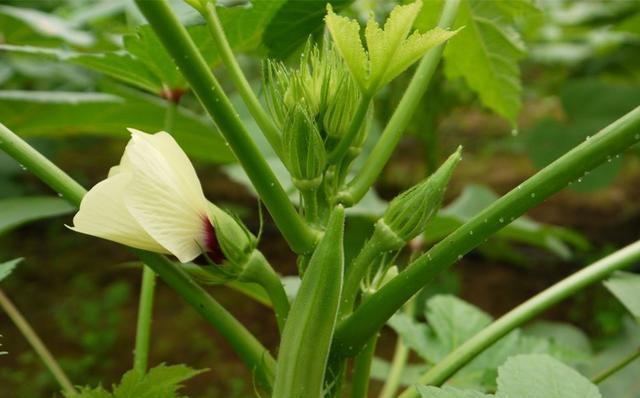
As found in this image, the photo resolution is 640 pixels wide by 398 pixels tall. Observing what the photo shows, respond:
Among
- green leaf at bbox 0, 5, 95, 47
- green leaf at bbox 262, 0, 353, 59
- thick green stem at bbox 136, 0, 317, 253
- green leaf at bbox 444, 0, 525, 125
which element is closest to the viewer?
thick green stem at bbox 136, 0, 317, 253

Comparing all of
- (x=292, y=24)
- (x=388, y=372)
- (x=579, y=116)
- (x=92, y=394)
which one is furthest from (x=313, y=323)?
(x=579, y=116)

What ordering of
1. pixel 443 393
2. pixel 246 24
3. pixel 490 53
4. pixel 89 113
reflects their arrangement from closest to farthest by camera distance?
1. pixel 443 393
2. pixel 246 24
3. pixel 490 53
4. pixel 89 113

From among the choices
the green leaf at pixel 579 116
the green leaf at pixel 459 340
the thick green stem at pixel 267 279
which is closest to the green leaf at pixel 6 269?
the thick green stem at pixel 267 279

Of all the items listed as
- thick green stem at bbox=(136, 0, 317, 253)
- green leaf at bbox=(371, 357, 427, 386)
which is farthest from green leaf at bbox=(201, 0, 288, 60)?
green leaf at bbox=(371, 357, 427, 386)

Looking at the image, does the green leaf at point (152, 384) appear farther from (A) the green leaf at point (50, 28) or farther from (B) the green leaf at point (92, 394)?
(A) the green leaf at point (50, 28)

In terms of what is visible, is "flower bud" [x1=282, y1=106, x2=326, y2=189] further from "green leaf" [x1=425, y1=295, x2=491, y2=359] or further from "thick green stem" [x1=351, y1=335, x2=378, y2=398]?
"green leaf" [x1=425, y1=295, x2=491, y2=359]

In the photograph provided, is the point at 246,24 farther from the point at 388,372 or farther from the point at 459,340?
the point at 388,372

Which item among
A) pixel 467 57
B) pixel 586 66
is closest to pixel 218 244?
pixel 467 57
